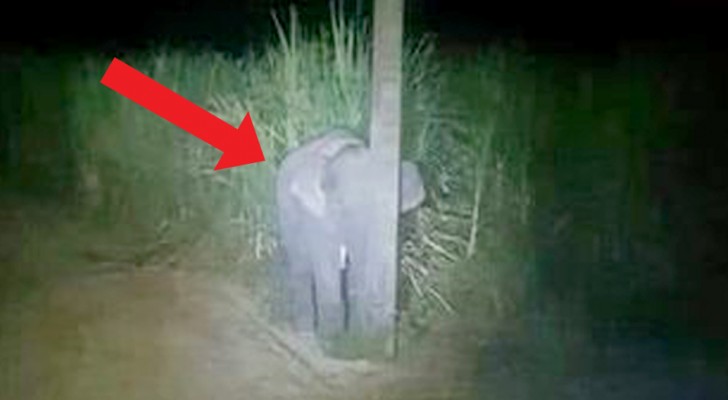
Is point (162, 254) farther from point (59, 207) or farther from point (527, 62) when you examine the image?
point (527, 62)

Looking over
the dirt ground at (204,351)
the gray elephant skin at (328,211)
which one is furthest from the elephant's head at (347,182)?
the dirt ground at (204,351)

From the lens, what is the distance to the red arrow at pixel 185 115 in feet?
4.44

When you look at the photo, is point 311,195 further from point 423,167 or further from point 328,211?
point 423,167

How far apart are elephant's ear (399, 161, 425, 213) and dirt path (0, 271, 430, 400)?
196mm

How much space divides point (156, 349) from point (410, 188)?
13.8 inches

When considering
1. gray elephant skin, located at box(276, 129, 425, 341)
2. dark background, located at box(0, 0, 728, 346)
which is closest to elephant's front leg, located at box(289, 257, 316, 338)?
gray elephant skin, located at box(276, 129, 425, 341)

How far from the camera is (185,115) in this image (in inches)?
53.4

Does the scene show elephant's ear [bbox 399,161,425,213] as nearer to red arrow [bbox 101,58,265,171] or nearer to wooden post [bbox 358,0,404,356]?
wooden post [bbox 358,0,404,356]

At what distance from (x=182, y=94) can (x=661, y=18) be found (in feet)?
1.83

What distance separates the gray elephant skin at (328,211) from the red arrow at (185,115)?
0.05 m

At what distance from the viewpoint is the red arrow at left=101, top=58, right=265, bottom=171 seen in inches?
53.2

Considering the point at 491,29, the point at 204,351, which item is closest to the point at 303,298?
the point at 204,351

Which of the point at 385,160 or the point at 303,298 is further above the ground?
the point at 385,160

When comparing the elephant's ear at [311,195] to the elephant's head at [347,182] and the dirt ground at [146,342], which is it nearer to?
the elephant's head at [347,182]
